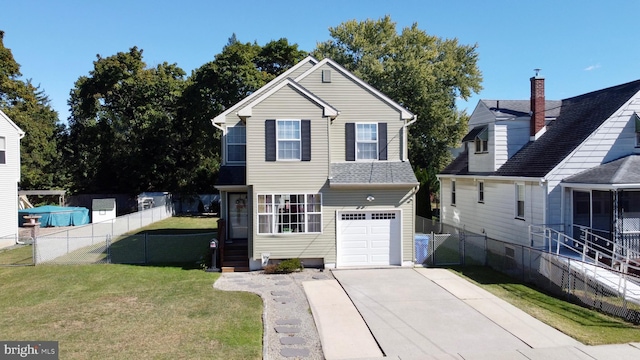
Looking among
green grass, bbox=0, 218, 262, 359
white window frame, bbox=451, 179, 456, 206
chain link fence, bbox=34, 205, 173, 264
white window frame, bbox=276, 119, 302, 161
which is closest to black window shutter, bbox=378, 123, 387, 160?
white window frame, bbox=276, 119, 302, 161

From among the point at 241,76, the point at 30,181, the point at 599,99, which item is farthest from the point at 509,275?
the point at 30,181

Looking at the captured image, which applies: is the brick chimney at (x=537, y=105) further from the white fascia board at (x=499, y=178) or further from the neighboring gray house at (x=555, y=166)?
the white fascia board at (x=499, y=178)

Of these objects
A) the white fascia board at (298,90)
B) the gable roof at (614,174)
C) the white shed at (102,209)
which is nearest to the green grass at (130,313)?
the white fascia board at (298,90)

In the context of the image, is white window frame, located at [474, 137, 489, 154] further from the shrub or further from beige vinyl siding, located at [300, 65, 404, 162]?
the shrub

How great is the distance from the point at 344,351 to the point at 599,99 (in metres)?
15.7

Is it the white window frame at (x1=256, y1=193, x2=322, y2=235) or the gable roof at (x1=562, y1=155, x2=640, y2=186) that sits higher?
the gable roof at (x1=562, y1=155, x2=640, y2=186)

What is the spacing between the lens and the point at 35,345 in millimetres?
8992

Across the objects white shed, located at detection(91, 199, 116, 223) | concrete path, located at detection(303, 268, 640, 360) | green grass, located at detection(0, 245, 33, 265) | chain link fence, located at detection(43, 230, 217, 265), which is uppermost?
white shed, located at detection(91, 199, 116, 223)

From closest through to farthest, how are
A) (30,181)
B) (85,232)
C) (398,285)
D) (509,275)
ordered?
(398,285)
(509,275)
(85,232)
(30,181)

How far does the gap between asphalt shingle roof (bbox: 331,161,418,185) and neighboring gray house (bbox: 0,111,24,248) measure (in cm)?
1828

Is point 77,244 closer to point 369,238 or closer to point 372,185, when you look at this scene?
point 369,238

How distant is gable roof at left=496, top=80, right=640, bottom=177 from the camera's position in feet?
52.4

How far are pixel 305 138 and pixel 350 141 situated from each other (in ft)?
6.56

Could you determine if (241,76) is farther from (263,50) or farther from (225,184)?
(225,184)
